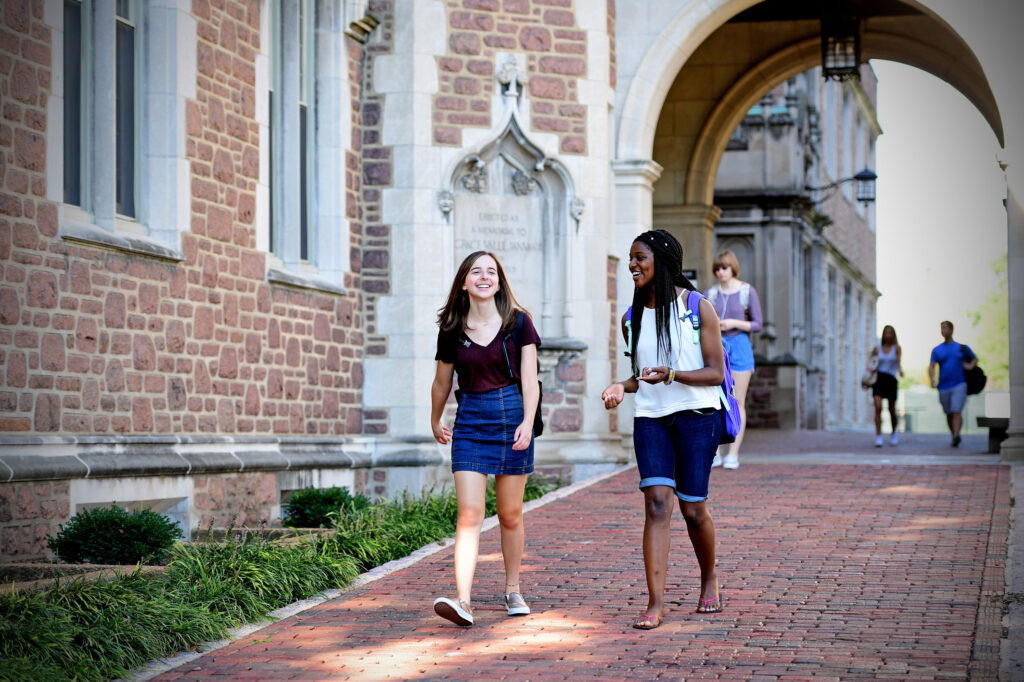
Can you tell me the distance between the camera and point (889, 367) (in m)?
17.9

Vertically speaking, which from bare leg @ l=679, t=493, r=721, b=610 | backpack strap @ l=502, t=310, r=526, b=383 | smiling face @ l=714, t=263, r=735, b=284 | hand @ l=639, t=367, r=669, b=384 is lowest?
bare leg @ l=679, t=493, r=721, b=610

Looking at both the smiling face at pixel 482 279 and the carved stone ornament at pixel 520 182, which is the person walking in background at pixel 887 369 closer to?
the carved stone ornament at pixel 520 182

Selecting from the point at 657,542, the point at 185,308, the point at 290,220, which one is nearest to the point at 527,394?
the point at 657,542

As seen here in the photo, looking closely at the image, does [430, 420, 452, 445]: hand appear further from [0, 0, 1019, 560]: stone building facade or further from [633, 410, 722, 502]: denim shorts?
[0, 0, 1019, 560]: stone building facade

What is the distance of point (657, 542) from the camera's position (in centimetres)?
658

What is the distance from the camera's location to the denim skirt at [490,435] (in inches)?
269

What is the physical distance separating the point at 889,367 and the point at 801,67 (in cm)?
449

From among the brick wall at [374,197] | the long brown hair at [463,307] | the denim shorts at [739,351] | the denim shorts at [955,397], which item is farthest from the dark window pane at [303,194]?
the denim shorts at [955,397]

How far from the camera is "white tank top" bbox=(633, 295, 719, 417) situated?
6684 mm

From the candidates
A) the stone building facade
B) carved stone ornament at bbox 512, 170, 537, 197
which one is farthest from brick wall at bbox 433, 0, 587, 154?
carved stone ornament at bbox 512, 170, 537, 197

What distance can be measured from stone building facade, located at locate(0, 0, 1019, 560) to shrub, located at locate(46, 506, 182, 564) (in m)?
0.29

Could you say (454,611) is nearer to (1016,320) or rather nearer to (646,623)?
(646,623)

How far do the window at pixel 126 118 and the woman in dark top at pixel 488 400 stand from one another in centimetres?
344

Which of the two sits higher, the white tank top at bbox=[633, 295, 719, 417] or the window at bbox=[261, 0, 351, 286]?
the window at bbox=[261, 0, 351, 286]
